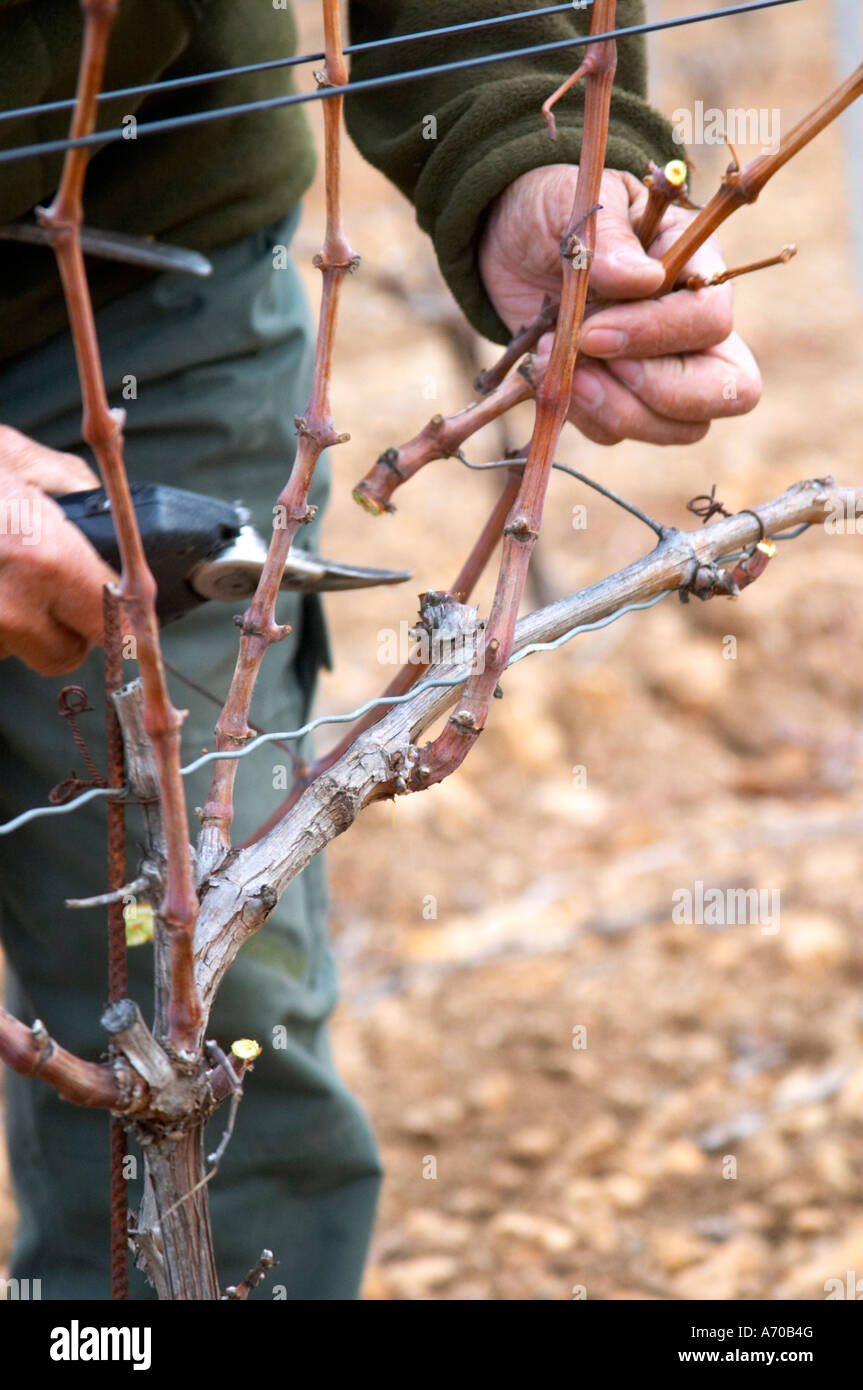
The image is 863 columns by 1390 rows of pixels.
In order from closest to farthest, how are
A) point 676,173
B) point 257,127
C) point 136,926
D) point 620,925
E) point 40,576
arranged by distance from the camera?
point 40,576 → point 676,173 → point 136,926 → point 257,127 → point 620,925

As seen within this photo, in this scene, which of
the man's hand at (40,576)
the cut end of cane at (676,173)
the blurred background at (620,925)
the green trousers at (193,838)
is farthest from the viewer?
the blurred background at (620,925)

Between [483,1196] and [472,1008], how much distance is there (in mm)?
460

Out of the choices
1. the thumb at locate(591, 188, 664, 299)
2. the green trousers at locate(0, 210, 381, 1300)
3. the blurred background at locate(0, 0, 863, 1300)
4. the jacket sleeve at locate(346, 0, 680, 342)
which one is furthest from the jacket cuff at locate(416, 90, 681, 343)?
the blurred background at locate(0, 0, 863, 1300)

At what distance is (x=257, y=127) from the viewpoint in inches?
58.6

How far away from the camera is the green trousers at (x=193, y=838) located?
147cm

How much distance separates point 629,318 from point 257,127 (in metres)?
0.57

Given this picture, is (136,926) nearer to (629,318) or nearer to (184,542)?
(184,542)

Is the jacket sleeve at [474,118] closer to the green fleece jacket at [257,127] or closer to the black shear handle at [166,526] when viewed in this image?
the green fleece jacket at [257,127]

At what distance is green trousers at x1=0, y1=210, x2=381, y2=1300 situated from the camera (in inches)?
58.1

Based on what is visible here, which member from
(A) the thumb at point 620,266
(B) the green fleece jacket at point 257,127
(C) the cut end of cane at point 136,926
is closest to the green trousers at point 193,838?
(B) the green fleece jacket at point 257,127

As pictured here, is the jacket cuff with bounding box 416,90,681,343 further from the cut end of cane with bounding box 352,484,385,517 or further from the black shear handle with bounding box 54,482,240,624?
the black shear handle with bounding box 54,482,240,624

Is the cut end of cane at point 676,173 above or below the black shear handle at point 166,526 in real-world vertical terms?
above

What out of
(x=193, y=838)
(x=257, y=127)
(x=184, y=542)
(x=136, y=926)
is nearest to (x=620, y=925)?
(x=193, y=838)

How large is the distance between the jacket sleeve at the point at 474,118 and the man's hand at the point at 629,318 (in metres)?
0.03
